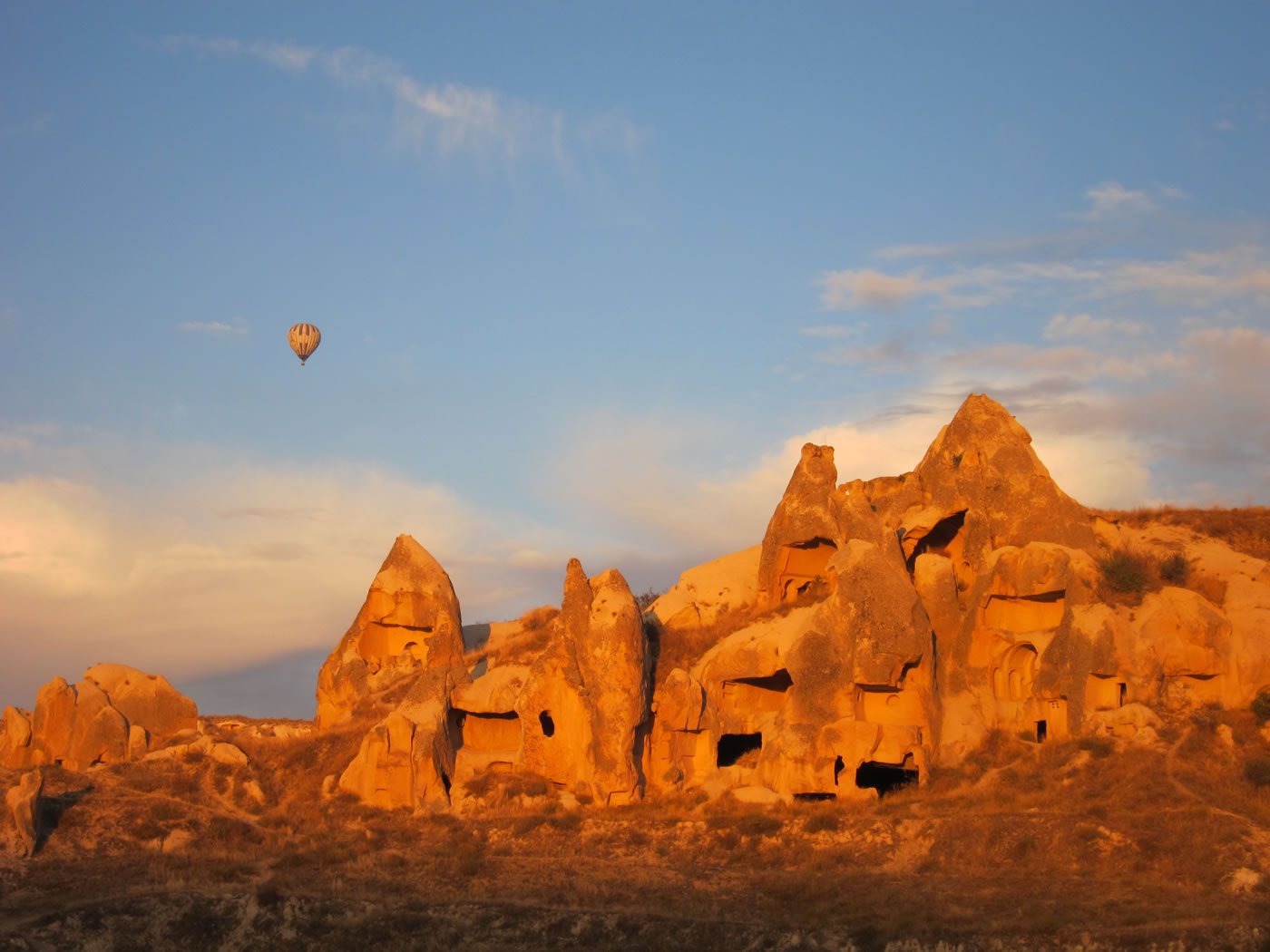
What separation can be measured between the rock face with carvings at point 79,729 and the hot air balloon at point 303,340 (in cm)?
1412

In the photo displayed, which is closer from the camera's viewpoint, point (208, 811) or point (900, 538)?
point (208, 811)

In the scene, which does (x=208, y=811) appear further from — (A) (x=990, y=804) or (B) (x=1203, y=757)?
(B) (x=1203, y=757)

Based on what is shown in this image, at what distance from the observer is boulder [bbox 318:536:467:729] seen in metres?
36.6

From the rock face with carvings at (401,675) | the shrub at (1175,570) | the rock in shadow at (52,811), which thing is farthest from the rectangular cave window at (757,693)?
the rock in shadow at (52,811)

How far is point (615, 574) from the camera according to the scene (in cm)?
3350

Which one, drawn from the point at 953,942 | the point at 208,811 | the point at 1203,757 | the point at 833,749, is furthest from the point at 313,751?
the point at 1203,757

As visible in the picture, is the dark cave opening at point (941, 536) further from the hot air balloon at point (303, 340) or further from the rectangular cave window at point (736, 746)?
the hot air balloon at point (303, 340)

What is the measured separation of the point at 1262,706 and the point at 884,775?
806cm

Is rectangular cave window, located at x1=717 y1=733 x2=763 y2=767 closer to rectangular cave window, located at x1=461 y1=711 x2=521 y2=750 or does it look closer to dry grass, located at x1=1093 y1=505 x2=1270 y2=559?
rectangular cave window, located at x1=461 y1=711 x2=521 y2=750

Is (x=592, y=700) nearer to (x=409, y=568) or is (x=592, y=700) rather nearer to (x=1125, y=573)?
(x=409, y=568)

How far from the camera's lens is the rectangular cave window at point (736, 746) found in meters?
32.7

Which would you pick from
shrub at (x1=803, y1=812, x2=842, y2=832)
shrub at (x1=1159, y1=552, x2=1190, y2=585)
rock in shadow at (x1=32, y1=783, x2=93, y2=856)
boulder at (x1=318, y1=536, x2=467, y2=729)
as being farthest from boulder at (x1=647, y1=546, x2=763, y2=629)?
rock in shadow at (x1=32, y1=783, x2=93, y2=856)

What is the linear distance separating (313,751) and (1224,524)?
76.4ft

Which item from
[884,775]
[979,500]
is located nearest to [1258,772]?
[884,775]
